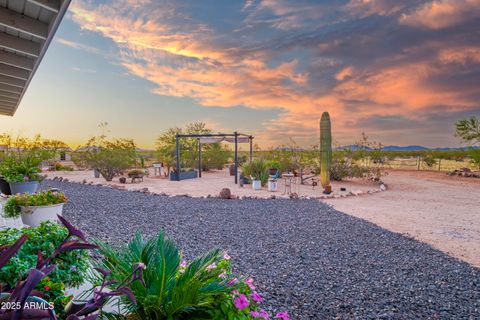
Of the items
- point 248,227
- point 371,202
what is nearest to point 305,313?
point 248,227

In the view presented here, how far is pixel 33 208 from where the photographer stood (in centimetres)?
389

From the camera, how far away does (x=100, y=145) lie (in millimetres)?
15273

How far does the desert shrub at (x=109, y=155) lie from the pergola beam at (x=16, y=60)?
30.3 ft

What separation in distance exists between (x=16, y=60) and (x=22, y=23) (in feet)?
5.54

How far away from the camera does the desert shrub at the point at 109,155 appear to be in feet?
46.6

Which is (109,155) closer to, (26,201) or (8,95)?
(8,95)

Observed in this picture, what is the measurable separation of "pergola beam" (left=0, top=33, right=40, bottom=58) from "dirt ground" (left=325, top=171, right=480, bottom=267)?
6898 mm

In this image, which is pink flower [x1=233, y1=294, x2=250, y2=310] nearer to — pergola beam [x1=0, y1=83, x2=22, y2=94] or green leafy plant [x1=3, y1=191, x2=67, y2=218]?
green leafy plant [x1=3, y1=191, x2=67, y2=218]

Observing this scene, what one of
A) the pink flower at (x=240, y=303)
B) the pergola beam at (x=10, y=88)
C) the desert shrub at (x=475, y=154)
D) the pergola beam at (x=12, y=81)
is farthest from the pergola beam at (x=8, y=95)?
the desert shrub at (x=475, y=154)

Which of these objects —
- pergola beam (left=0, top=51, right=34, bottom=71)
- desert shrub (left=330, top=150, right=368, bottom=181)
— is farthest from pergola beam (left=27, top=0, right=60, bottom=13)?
desert shrub (left=330, top=150, right=368, bottom=181)

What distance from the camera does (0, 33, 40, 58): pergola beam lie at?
444 cm

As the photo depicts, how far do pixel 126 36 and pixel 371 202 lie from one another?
8834 millimetres

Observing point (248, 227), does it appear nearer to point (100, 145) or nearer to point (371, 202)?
point (371, 202)

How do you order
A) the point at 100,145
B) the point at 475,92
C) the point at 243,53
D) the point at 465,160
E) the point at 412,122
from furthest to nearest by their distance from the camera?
the point at 465,160, the point at 412,122, the point at 100,145, the point at 475,92, the point at 243,53
